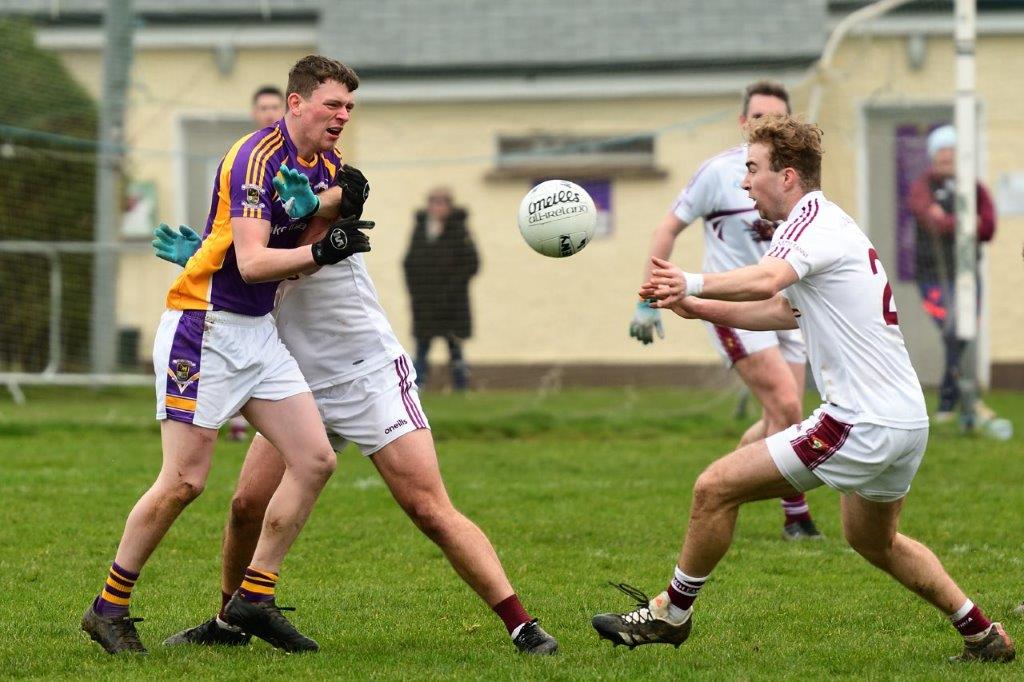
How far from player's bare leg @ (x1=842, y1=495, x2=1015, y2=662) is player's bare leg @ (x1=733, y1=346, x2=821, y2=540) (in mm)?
2518

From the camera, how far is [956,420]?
13297 mm

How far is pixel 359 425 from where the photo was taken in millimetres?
5918

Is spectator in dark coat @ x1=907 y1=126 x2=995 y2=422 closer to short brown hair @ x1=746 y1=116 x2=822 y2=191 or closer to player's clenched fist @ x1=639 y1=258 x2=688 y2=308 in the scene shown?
short brown hair @ x1=746 y1=116 x2=822 y2=191

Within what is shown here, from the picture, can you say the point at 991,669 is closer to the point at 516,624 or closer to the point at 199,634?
the point at 516,624

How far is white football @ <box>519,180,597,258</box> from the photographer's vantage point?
6172mm

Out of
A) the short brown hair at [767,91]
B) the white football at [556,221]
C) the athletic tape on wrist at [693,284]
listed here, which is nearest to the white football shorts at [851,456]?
the athletic tape on wrist at [693,284]

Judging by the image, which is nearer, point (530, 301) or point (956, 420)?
point (956, 420)

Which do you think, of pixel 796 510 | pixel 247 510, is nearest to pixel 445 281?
pixel 796 510

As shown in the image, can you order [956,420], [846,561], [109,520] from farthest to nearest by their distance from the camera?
[956,420], [109,520], [846,561]

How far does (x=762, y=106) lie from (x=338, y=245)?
3466 millimetres

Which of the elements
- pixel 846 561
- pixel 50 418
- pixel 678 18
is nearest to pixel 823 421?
pixel 846 561

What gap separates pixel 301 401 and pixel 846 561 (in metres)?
3.08

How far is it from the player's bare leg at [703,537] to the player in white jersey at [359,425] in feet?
1.02

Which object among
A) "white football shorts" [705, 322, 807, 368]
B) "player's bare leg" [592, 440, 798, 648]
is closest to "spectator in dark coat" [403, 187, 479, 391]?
"white football shorts" [705, 322, 807, 368]
